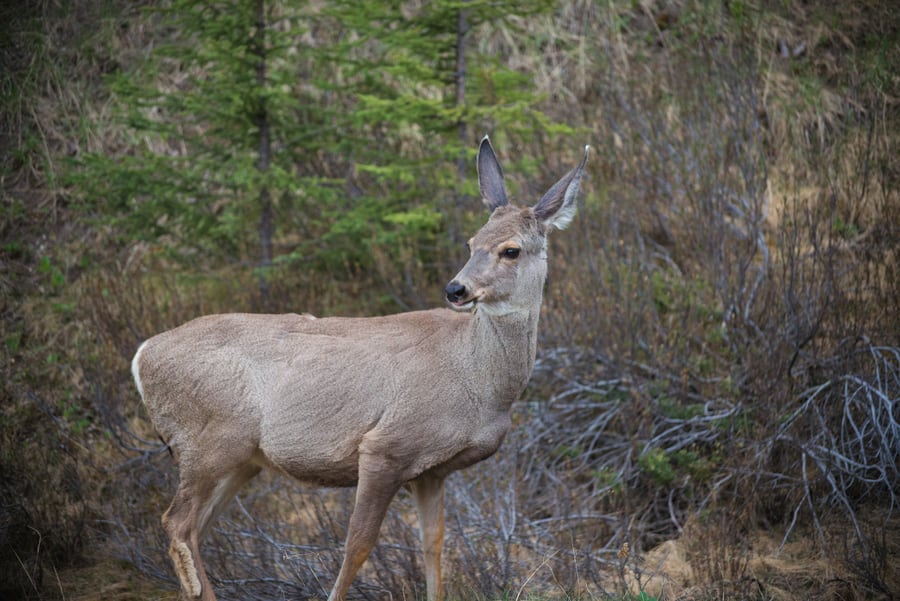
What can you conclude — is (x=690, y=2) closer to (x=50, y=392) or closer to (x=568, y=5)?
(x=568, y=5)

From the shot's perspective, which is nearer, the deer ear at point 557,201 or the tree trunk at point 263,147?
the deer ear at point 557,201

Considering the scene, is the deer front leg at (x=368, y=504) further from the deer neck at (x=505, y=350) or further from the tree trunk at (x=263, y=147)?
the tree trunk at (x=263, y=147)

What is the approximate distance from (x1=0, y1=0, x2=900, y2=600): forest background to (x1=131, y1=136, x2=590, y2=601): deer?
898 millimetres

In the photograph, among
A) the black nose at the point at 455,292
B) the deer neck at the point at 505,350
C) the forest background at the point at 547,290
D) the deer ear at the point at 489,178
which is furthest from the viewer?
the forest background at the point at 547,290

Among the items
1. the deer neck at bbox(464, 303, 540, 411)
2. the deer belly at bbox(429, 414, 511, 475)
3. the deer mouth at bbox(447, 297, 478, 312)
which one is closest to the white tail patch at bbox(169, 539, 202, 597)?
the deer belly at bbox(429, 414, 511, 475)

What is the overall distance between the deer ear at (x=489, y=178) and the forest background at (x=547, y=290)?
236 centimetres

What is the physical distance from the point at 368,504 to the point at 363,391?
669 millimetres

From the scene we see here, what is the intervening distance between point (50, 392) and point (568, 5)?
974 cm

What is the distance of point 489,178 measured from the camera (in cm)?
577

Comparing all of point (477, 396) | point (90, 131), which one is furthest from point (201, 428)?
point (90, 131)

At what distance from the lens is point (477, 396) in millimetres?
5203

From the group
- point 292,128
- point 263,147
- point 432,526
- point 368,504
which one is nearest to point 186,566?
point 368,504

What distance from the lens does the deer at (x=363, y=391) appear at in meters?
5.11

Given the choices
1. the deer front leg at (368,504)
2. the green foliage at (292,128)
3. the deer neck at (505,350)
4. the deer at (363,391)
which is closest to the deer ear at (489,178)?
the deer at (363,391)
